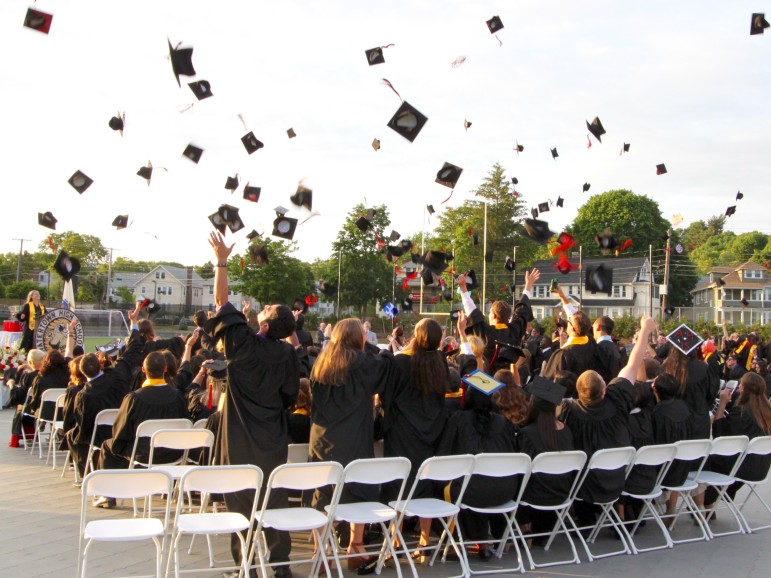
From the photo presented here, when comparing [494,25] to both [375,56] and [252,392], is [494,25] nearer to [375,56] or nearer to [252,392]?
[375,56]

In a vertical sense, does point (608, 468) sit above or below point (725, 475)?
above

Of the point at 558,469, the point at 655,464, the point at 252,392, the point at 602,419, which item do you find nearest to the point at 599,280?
the point at 602,419

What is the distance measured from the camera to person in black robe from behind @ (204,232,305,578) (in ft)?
16.3

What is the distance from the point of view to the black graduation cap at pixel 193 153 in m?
11.3

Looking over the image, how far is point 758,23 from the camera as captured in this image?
10688 mm

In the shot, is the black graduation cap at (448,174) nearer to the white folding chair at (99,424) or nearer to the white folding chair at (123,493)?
the white folding chair at (99,424)

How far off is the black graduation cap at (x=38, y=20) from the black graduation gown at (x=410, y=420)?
6459 millimetres

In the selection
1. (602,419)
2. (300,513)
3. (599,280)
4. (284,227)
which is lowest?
(300,513)

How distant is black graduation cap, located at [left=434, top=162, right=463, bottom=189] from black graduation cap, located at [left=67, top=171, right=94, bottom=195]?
5.18 metres

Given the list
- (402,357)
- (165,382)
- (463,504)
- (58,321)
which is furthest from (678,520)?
(58,321)

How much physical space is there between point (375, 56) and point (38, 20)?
4.63m

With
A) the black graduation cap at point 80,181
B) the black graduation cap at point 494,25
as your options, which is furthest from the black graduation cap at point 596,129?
the black graduation cap at point 80,181

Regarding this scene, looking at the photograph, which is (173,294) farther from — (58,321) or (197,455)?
(197,455)

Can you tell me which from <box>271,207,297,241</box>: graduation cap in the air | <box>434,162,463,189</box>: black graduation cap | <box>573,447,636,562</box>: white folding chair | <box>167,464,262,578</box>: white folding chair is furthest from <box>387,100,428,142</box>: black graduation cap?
<box>167,464,262,578</box>: white folding chair
